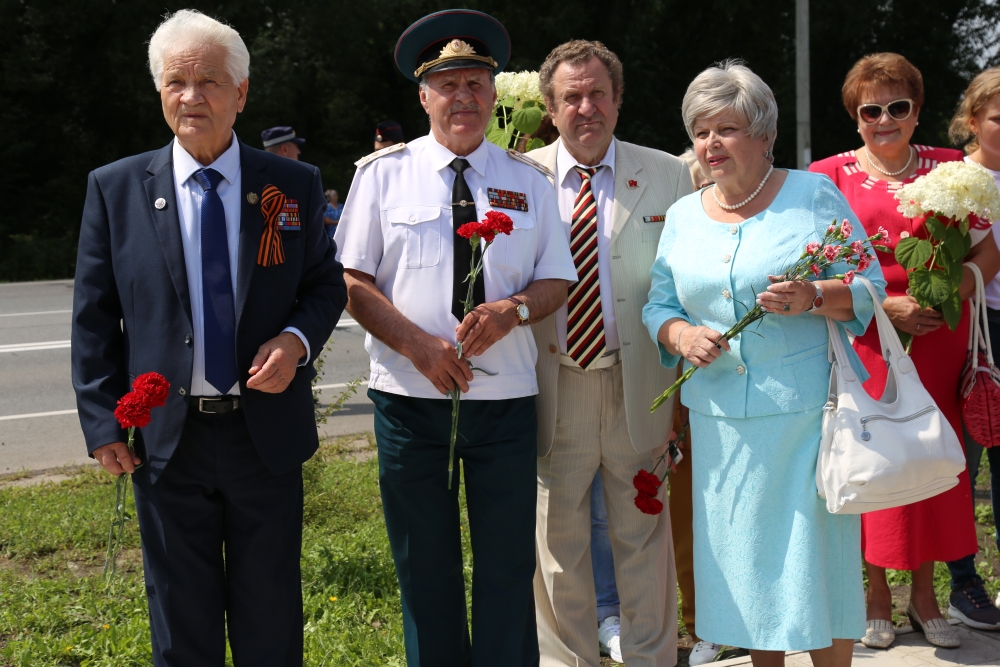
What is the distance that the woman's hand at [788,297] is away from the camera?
9.82ft

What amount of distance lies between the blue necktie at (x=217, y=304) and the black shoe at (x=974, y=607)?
3.28m

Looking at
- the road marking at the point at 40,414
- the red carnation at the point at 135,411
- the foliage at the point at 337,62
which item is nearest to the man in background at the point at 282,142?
the road marking at the point at 40,414

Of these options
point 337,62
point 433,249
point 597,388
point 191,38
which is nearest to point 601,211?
point 597,388

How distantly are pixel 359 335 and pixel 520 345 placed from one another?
9207 millimetres

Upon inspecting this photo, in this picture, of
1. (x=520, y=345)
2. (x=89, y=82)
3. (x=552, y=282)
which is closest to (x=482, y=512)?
(x=520, y=345)

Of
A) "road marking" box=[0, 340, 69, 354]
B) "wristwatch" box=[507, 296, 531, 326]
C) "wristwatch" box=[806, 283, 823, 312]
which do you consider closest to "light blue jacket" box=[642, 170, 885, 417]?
"wristwatch" box=[806, 283, 823, 312]

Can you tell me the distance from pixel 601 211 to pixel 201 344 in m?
1.68

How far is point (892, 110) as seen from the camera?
12.9 feet

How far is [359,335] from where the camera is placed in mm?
12398

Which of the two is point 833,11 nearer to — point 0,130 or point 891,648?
point 0,130

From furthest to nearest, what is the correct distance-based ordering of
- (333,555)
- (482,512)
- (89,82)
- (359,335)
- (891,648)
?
(89,82)
(359,335)
(333,555)
(891,648)
(482,512)

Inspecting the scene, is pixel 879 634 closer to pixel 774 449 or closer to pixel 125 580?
pixel 774 449

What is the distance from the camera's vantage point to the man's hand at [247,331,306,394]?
279 centimetres

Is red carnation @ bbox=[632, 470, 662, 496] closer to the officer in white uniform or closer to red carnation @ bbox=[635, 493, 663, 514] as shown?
red carnation @ bbox=[635, 493, 663, 514]
